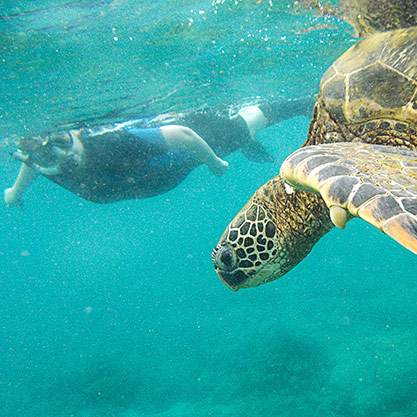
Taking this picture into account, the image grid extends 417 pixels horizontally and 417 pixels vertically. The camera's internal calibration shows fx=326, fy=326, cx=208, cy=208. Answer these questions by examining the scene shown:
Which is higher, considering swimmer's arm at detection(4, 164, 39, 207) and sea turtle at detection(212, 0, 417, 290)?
sea turtle at detection(212, 0, 417, 290)

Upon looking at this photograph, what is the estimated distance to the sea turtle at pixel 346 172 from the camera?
109 cm

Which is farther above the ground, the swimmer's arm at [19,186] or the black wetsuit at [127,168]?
the black wetsuit at [127,168]

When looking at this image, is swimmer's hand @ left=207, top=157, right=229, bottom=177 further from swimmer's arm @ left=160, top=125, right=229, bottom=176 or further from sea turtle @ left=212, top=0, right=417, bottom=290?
sea turtle @ left=212, top=0, right=417, bottom=290

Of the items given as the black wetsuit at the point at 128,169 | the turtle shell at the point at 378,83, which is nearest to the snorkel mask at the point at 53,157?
the black wetsuit at the point at 128,169

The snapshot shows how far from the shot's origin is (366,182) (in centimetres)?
113

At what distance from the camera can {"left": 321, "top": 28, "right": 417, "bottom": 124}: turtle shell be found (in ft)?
6.57

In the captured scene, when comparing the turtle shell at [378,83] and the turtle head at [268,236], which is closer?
the turtle shell at [378,83]

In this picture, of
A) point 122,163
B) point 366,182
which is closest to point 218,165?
point 122,163

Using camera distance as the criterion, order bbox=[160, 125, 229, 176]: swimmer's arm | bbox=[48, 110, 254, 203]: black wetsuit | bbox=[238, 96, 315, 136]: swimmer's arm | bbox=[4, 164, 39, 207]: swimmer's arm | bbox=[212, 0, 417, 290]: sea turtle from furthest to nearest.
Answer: bbox=[238, 96, 315, 136]: swimmer's arm
bbox=[4, 164, 39, 207]: swimmer's arm
bbox=[160, 125, 229, 176]: swimmer's arm
bbox=[48, 110, 254, 203]: black wetsuit
bbox=[212, 0, 417, 290]: sea turtle

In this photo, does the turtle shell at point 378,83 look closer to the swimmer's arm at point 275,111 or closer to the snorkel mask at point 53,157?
the snorkel mask at point 53,157

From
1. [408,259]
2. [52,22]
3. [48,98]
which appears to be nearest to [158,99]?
[48,98]

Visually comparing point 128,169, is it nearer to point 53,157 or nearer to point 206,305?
point 53,157

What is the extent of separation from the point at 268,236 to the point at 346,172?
124 cm

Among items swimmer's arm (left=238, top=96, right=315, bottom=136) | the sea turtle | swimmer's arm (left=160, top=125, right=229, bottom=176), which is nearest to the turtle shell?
the sea turtle
